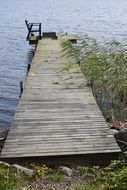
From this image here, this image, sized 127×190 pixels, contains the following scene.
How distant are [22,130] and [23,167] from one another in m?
1.60

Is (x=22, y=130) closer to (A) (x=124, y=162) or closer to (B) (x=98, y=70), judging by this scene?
(A) (x=124, y=162)

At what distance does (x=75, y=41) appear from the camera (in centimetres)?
2564

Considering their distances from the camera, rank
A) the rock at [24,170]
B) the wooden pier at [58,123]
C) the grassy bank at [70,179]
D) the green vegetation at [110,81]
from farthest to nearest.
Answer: the green vegetation at [110,81]
the wooden pier at [58,123]
the rock at [24,170]
the grassy bank at [70,179]

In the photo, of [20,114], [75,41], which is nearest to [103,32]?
[75,41]

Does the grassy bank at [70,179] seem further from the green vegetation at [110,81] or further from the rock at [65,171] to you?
the green vegetation at [110,81]

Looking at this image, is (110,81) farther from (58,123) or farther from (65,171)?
(65,171)

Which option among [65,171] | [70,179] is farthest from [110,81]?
[70,179]

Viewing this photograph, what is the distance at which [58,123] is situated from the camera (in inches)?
338

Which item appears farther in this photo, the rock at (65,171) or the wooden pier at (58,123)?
the wooden pier at (58,123)

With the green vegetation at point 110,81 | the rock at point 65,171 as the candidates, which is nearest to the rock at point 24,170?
the rock at point 65,171

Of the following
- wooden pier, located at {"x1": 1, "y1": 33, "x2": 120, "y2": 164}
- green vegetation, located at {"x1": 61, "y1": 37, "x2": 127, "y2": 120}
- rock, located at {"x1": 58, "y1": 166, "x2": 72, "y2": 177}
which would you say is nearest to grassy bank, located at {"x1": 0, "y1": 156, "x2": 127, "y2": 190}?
rock, located at {"x1": 58, "y1": 166, "x2": 72, "y2": 177}

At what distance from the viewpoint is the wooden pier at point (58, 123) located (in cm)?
720

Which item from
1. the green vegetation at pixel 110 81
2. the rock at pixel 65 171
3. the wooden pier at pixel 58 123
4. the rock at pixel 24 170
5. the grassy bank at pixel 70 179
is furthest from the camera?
the green vegetation at pixel 110 81

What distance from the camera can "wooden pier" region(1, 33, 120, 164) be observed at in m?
7.20
